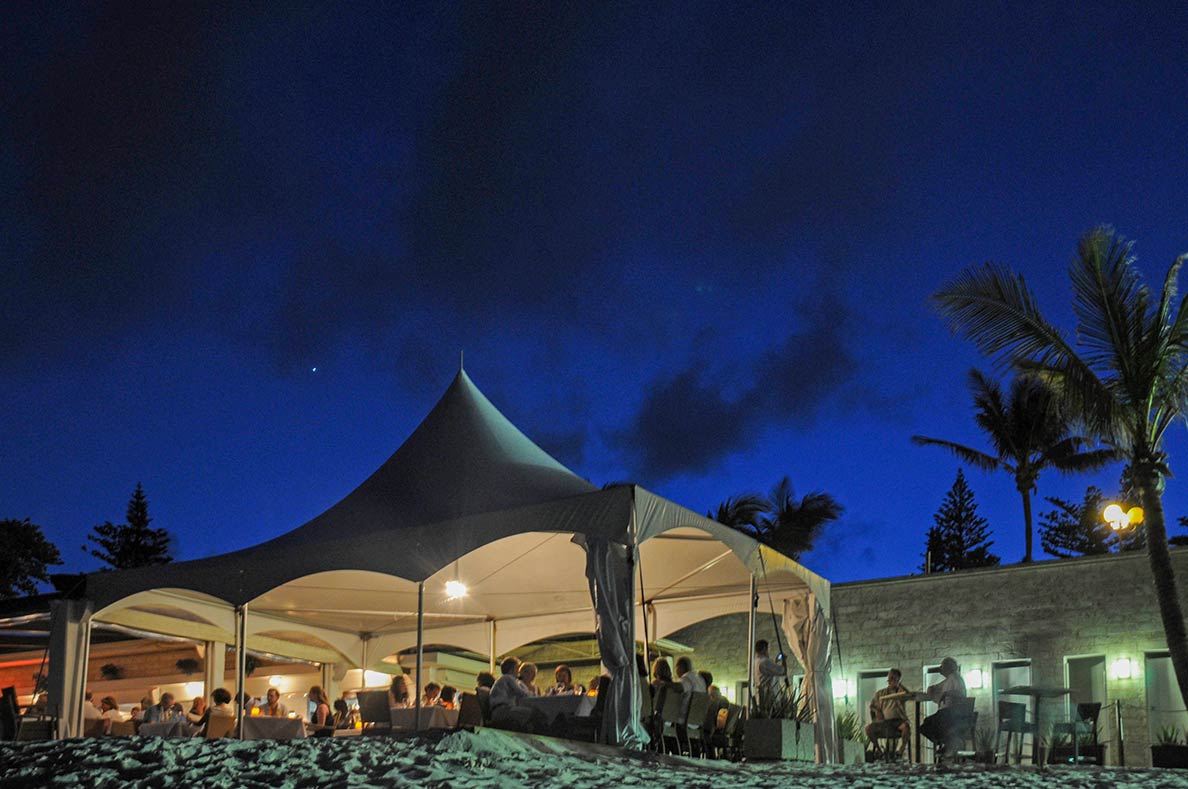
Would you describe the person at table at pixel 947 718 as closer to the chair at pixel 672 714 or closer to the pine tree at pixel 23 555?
the chair at pixel 672 714

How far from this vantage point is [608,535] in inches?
402

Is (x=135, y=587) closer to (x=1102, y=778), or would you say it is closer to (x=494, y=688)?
(x=494, y=688)

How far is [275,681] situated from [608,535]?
429 inches

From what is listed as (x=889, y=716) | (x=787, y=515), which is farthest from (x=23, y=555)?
(x=889, y=716)

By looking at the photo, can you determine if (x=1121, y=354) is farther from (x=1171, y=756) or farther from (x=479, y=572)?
(x=479, y=572)

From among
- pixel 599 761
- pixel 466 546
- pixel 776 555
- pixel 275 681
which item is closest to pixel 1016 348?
pixel 776 555

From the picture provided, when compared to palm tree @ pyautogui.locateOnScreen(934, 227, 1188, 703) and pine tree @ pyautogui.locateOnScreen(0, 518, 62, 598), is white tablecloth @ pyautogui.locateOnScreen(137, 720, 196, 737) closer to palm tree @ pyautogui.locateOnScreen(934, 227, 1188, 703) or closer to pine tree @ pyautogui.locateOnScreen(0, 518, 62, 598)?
palm tree @ pyautogui.locateOnScreen(934, 227, 1188, 703)

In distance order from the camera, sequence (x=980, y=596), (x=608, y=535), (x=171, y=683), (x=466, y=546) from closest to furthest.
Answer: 1. (x=608, y=535)
2. (x=466, y=546)
3. (x=980, y=596)
4. (x=171, y=683)

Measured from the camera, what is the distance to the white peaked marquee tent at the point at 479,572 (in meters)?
10.4

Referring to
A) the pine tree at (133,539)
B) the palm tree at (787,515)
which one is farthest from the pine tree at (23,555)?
the palm tree at (787,515)

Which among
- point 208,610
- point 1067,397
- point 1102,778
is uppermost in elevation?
point 1067,397

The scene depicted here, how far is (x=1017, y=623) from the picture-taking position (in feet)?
52.5

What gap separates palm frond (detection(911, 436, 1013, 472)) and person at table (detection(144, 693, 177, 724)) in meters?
22.7

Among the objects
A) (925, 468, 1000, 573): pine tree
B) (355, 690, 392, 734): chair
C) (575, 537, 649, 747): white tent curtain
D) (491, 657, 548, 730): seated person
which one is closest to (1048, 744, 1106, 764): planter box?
(575, 537, 649, 747): white tent curtain
